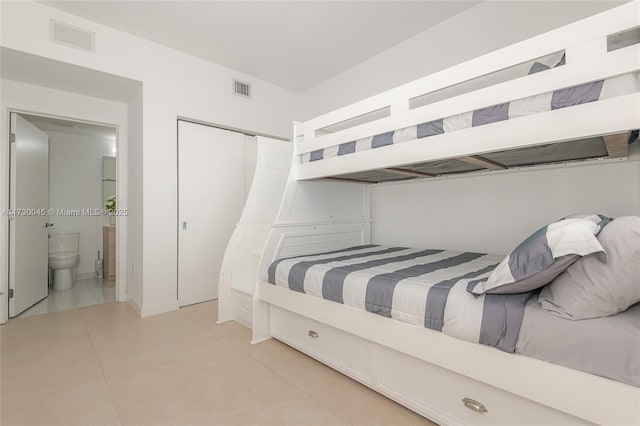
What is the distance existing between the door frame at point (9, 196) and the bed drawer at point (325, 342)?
7.05 feet

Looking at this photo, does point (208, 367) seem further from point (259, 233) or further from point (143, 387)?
point (259, 233)

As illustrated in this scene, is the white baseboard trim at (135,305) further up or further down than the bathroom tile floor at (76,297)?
further up

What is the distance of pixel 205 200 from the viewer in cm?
329

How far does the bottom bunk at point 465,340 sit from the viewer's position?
3.04 ft

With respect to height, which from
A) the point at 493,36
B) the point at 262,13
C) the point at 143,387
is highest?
the point at 262,13

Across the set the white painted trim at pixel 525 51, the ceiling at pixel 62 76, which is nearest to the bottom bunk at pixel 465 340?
the white painted trim at pixel 525 51

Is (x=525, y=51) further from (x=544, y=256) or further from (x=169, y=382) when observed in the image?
(x=169, y=382)

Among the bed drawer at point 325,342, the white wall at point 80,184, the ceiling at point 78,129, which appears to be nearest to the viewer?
the bed drawer at point 325,342

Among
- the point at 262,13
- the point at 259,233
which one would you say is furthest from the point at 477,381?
the point at 262,13

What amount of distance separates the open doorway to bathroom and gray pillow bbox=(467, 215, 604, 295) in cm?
391

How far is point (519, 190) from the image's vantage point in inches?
86.6

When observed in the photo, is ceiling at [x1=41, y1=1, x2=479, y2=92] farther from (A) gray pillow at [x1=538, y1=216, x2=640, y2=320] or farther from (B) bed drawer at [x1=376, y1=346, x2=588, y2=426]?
(B) bed drawer at [x1=376, y1=346, x2=588, y2=426]

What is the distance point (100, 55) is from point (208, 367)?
2.74 metres

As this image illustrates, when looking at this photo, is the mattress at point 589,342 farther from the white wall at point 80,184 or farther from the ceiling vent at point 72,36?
the white wall at point 80,184
